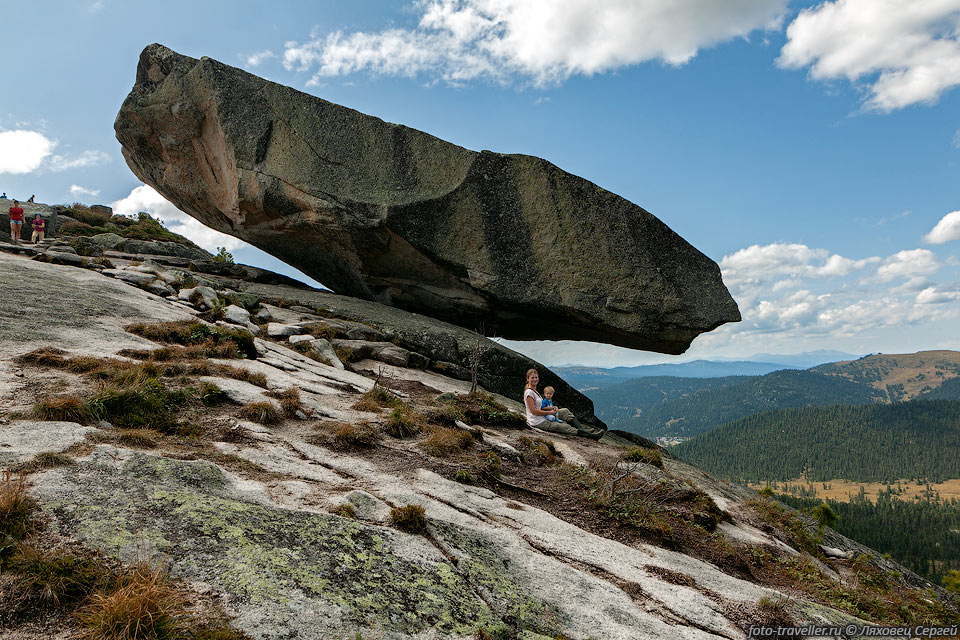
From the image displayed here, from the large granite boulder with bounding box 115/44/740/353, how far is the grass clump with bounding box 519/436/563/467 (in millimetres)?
11494

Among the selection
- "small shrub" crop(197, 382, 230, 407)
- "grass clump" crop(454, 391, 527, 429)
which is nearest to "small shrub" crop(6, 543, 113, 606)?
"small shrub" crop(197, 382, 230, 407)

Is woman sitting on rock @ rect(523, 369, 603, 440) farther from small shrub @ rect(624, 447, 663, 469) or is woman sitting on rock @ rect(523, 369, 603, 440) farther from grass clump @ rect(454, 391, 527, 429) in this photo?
small shrub @ rect(624, 447, 663, 469)

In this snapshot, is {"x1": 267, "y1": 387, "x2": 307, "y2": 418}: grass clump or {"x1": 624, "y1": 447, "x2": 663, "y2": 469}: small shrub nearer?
{"x1": 267, "y1": 387, "x2": 307, "y2": 418}: grass clump

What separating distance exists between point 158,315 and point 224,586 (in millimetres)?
14928

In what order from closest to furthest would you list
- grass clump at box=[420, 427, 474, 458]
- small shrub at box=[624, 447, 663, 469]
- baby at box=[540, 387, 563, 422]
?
grass clump at box=[420, 427, 474, 458]
small shrub at box=[624, 447, 663, 469]
baby at box=[540, 387, 563, 422]

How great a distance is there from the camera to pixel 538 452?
44.4 ft

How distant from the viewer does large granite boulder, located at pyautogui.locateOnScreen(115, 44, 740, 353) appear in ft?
→ 80.5

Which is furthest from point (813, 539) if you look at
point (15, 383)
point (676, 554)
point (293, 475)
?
point (15, 383)

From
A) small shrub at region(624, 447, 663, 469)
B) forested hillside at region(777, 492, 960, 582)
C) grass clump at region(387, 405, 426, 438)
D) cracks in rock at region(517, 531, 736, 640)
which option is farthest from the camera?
forested hillside at region(777, 492, 960, 582)

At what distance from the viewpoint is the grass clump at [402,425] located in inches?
464

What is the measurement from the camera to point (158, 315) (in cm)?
1709

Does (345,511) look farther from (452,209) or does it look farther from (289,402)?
(452,209)

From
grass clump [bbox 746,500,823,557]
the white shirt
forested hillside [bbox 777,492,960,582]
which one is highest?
the white shirt

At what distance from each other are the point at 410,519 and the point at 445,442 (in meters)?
4.32
